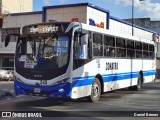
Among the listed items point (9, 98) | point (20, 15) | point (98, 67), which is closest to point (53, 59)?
point (98, 67)

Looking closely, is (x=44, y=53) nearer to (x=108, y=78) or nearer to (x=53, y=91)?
(x=53, y=91)

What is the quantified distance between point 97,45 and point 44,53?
2733 millimetres

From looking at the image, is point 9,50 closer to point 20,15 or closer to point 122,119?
point 20,15

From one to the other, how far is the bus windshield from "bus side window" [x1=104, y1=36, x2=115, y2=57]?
10.2 ft

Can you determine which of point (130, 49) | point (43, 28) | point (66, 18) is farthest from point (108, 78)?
point (66, 18)

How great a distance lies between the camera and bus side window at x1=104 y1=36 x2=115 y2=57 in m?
15.9

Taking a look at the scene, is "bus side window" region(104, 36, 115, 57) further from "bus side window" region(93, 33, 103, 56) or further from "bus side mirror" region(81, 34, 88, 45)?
"bus side mirror" region(81, 34, 88, 45)

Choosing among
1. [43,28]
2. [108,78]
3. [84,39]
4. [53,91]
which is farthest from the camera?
[108,78]

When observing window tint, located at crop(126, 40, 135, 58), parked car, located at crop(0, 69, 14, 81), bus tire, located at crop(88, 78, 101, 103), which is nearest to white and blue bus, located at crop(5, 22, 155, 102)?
bus tire, located at crop(88, 78, 101, 103)

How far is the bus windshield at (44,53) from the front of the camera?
1305 centimetres

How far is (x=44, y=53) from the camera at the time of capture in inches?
520

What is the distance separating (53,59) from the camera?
13031mm

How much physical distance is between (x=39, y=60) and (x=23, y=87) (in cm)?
113

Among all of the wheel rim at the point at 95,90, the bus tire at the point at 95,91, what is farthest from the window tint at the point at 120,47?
the wheel rim at the point at 95,90
